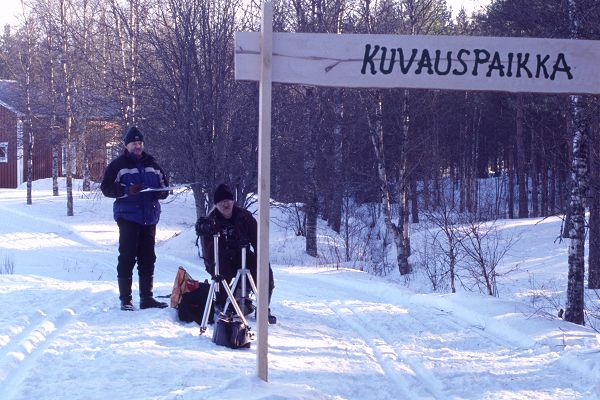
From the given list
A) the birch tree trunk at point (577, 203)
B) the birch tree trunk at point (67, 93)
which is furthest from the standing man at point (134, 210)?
the birch tree trunk at point (67, 93)

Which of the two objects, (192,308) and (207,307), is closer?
(207,307)

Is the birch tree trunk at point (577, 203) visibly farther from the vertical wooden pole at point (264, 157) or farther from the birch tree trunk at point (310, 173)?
the birch tree trunk at point (310, 173)

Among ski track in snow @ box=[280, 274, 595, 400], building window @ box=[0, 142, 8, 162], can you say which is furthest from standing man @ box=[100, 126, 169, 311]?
building window @ box=[0, 142, 8, 162]

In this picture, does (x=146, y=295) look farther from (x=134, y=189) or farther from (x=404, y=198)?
(x=404, y=198)

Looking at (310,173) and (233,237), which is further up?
(310,173)

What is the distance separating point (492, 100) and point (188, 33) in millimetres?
19641

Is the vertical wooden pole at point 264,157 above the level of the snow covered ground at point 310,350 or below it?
above

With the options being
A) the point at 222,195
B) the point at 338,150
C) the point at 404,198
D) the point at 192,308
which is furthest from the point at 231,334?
the point at 338,150

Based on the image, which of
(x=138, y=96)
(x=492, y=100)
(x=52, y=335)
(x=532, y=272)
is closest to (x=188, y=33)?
(x=138, y=96)

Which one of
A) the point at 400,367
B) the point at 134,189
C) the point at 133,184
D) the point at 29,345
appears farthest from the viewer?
the point at 133,184

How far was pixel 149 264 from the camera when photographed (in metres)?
8.38

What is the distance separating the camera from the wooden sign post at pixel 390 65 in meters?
5.08

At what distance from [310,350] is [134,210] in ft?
8.45

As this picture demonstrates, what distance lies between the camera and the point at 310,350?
23.0ft
